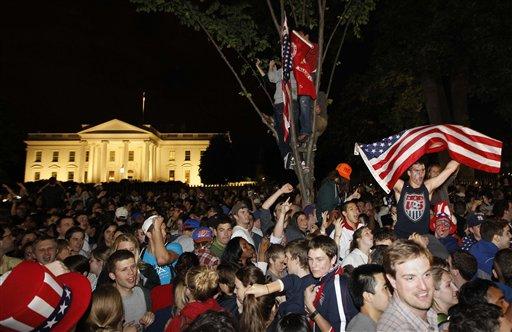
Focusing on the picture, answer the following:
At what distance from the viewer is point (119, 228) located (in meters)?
7.79

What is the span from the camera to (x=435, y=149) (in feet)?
24.0

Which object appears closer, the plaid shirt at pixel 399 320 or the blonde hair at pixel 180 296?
the plaid shirt at pixel 399 320

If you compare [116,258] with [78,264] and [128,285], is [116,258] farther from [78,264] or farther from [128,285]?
[78,264]

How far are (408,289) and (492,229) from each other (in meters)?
4.24

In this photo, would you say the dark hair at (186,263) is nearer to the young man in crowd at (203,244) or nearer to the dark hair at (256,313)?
the young man in crowd at (203,244)

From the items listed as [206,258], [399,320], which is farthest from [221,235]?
[399,320]

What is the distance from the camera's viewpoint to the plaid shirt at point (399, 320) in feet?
8.80

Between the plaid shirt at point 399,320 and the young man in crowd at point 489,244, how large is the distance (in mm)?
3668

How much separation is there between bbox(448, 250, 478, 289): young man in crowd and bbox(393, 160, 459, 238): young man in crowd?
0.74m

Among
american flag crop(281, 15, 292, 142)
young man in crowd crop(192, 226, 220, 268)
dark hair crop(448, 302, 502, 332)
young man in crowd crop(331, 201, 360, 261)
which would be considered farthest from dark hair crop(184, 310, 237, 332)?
american flag crop(281, 15, 292, 142)

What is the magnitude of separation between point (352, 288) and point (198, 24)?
799 cm

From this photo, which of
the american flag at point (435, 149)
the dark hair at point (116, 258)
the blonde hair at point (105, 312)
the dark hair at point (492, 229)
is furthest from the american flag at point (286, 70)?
the blonde hair at point (105, 312)

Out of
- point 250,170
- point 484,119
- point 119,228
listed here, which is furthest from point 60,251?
point 250,170

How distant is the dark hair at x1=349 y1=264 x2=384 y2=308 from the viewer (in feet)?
11.1
